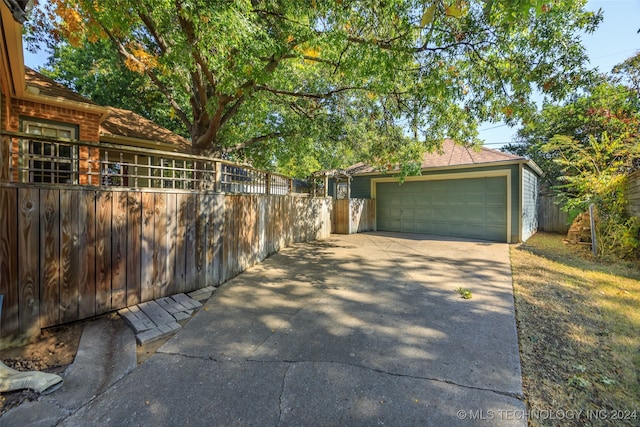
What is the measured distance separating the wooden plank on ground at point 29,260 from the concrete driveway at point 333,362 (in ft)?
4.22

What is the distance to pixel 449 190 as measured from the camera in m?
10.3

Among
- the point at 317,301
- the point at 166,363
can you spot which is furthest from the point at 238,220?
the point at 166,363

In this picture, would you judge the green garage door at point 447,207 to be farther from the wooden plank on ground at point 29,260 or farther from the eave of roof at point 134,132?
the wooden plank on ground at point 29,260

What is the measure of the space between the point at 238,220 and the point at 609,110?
1152cm

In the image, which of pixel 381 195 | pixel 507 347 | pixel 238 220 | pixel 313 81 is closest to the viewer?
pixel 507 347

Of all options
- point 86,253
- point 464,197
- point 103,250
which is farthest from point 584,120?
point 86,253

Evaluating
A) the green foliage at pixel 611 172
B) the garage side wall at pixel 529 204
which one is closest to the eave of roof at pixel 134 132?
the green foliage at pixel 611 172

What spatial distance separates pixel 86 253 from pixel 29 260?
427 millimetres

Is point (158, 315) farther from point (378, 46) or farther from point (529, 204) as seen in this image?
point (529, 204)

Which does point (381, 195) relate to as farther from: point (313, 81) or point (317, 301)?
point (317, 301)

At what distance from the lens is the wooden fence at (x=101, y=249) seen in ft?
8.30

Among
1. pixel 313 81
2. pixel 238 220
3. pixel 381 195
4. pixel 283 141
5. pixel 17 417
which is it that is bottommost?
pixel 17 417

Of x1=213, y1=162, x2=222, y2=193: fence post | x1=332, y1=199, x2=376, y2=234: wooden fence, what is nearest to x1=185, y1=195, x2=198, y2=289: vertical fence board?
x1=213, y1=162, x2=222, y2=193: fence post

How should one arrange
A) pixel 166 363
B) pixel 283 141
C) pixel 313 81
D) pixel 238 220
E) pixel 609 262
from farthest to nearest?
pixel 283 141 → pixel 313 81 → pixel 609 262 → pixel 238 220 → pixel 166 363
